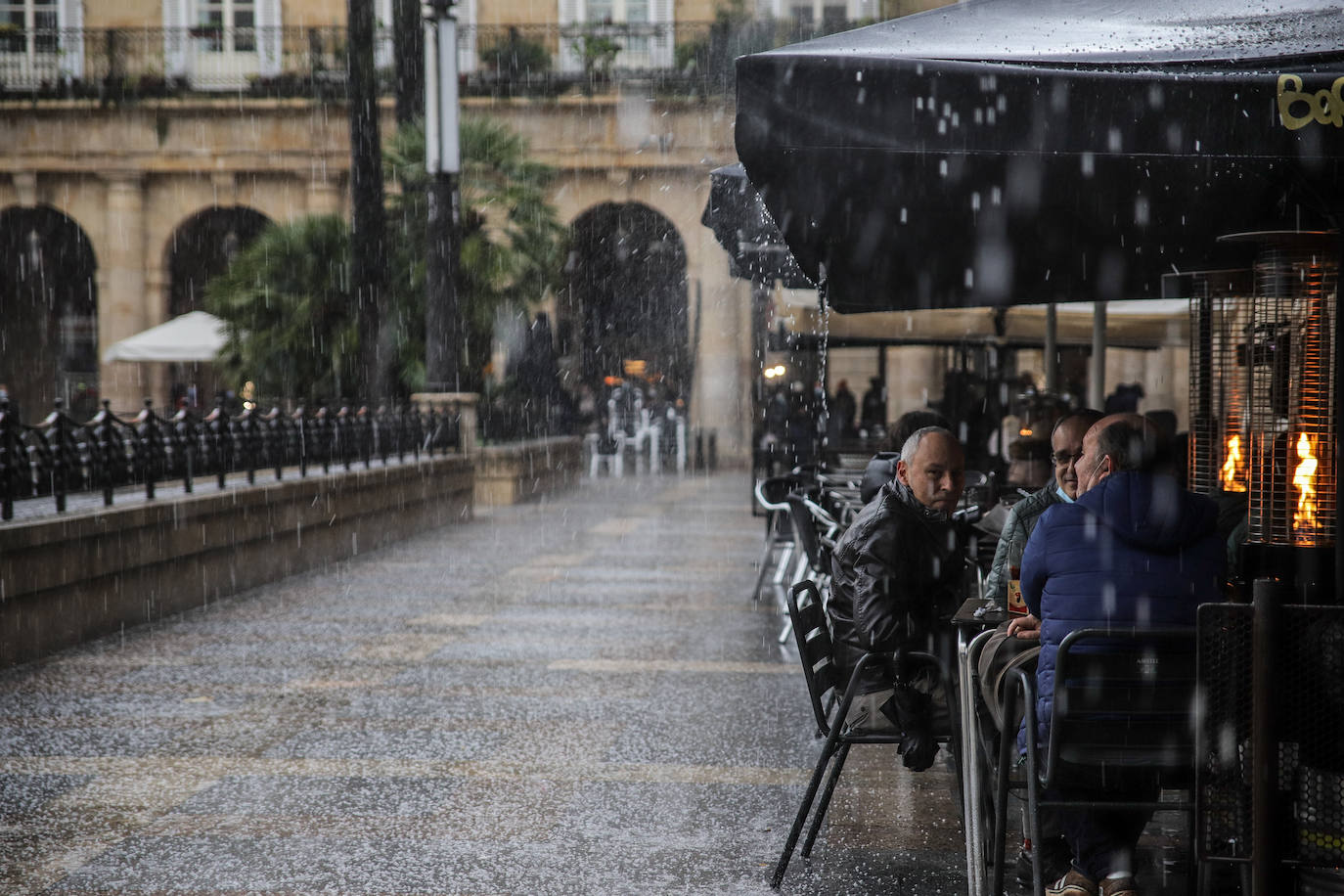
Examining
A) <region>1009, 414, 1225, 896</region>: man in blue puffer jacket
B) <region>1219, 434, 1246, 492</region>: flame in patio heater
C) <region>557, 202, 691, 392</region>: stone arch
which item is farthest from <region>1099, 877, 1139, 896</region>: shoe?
<region>557, 202, 691, 392</region>: stone arch

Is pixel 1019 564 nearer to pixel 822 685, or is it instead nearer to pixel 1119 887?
pixel 822 685

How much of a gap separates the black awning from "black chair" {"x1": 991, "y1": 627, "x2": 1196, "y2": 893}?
2455 millimetres

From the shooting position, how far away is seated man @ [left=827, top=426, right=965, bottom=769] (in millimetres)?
4367

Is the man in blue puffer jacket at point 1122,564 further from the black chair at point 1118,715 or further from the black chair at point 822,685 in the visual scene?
the black chair at point 822,685

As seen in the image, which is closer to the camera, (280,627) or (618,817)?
(618,817)

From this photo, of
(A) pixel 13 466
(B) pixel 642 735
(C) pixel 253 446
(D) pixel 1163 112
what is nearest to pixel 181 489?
(C) pixel 253 446

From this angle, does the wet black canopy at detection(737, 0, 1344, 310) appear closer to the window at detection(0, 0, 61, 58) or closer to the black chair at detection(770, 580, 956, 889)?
the black chair at detection(770, 580, 956, 889)

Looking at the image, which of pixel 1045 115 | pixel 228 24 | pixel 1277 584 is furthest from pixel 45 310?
pixel 1277 584

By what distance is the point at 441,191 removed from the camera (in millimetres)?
17344

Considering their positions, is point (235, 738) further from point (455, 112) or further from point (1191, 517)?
point (455, 112)

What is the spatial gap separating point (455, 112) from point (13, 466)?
9.73m

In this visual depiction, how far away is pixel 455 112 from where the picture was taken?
667 inches

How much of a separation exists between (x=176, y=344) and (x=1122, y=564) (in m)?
23.8

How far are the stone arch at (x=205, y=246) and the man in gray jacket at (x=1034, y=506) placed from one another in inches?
1186
